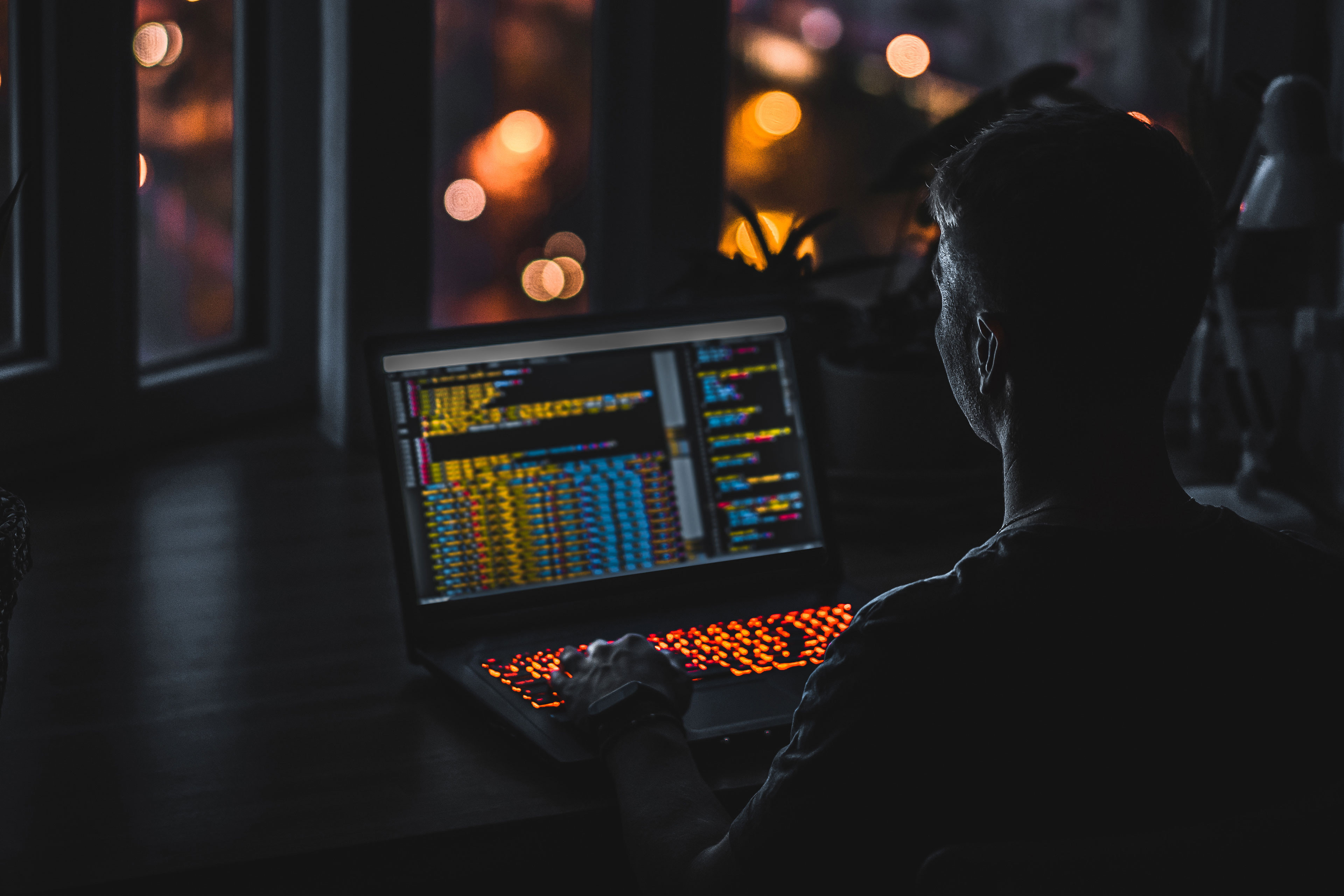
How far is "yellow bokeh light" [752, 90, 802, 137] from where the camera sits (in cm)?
219

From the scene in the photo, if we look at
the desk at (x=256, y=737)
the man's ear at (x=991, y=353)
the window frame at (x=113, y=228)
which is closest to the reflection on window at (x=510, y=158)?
the window frame at (x=113, y=228)

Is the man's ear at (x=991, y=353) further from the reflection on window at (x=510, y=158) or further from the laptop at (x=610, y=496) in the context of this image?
the reflection on window at (x=510, y=158)

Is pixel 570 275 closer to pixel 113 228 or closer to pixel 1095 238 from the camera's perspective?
pixel 113 228

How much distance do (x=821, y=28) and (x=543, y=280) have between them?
0.63m

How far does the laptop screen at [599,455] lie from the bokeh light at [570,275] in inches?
34.5

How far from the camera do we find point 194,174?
196cm

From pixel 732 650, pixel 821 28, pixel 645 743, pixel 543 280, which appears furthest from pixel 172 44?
pixel 645 743

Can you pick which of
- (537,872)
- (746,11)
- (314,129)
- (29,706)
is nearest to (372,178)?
(314,129)

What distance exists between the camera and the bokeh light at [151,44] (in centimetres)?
179

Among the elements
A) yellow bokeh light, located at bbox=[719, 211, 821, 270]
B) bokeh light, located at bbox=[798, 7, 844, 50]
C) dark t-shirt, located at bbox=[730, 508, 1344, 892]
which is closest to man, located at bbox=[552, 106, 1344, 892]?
dark t-shirt, located at bbox=[730, 508, 1344, 892]

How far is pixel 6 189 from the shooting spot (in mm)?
1679

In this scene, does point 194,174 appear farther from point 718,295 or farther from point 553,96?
point 718,295

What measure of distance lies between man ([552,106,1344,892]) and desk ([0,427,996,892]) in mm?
255

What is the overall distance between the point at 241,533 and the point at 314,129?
0.75 m
